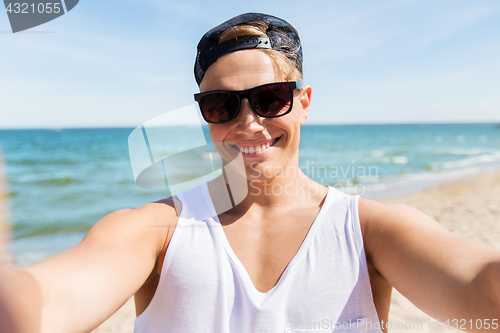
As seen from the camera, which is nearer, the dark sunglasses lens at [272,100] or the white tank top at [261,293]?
the white tank top at [261,293]

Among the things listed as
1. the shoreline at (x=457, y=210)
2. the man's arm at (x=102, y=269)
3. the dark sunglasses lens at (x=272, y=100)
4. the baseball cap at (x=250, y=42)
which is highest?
the baseball cap at (x=250, y=42)

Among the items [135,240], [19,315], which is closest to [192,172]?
[135,240]

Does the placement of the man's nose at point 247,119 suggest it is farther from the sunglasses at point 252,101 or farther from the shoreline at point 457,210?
the shoreline at point 457,210

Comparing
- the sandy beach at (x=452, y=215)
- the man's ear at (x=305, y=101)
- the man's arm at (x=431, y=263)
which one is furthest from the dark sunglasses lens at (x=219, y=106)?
the sandy beach at (x=452, y=215)

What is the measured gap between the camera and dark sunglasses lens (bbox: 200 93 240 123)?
154 centimetres

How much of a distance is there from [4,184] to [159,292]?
3.43ft

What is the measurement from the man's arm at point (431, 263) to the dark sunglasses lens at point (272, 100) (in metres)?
0.62

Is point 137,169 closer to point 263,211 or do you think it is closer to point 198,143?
point 198,143

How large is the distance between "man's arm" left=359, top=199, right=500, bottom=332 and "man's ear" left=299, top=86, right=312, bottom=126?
631 mm

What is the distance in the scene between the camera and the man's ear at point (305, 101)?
1758mm

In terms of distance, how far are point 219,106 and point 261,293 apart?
922 mm

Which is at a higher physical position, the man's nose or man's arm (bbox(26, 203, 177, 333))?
the man's nose

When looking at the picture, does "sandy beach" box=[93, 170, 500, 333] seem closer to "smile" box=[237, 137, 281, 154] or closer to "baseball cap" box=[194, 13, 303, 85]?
"smile" box=[237, 137, 281, 154]

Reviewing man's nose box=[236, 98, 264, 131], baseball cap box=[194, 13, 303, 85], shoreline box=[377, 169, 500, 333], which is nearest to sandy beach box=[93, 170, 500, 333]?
shoreline box=[377, 169, 500, 333]
